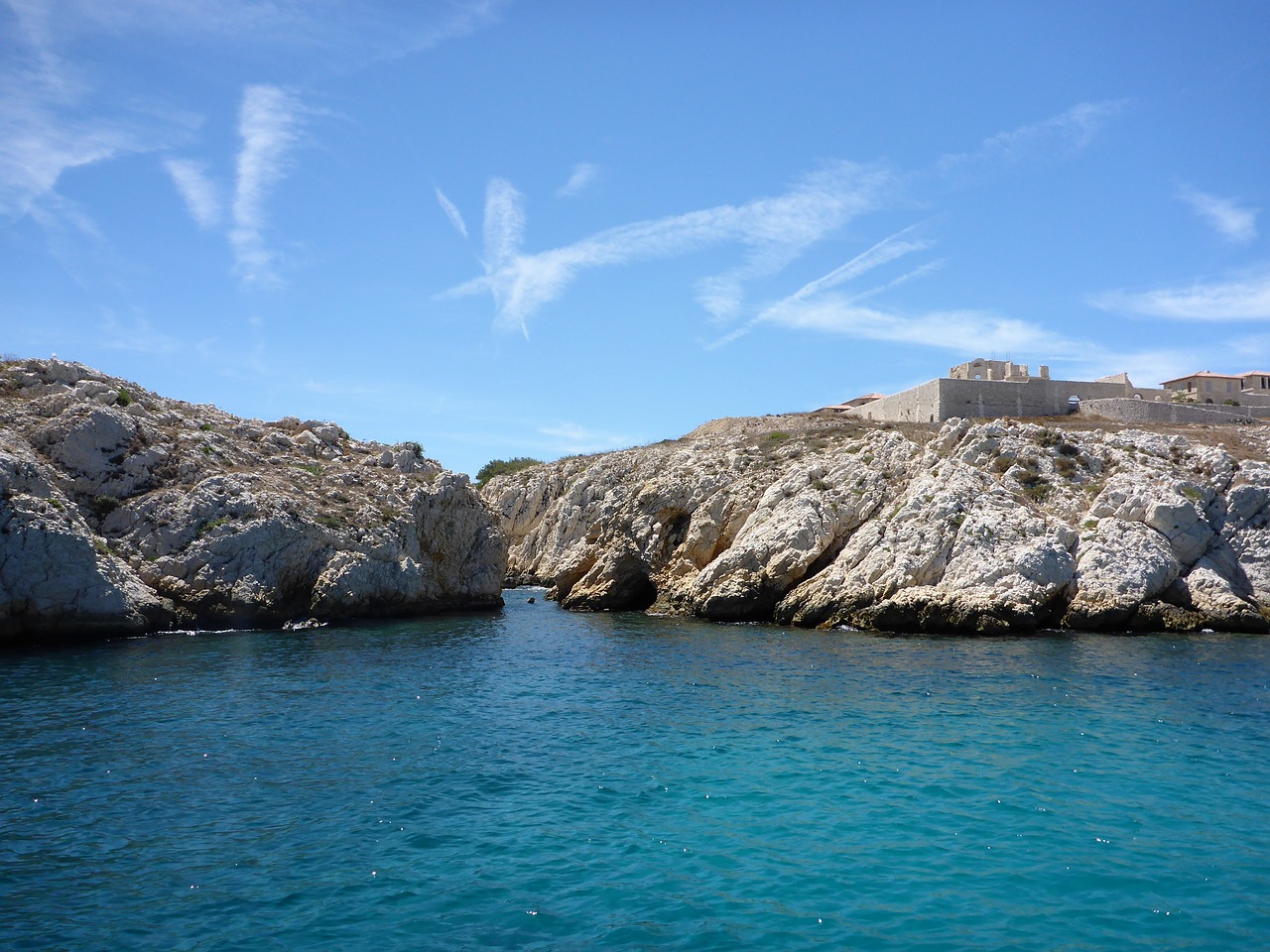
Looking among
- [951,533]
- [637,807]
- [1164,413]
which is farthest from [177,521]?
[1164,413]

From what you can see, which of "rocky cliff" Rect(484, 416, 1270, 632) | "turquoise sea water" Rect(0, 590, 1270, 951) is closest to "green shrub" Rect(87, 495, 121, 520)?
"turquoise sea water" Rect(0, 590, 1270, 951)

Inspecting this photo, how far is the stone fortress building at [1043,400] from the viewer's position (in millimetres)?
48656

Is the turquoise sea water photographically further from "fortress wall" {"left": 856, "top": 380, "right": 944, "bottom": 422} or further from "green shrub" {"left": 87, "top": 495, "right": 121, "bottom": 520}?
"fortress wall" {"left": 856, "top": 380, "right": 944, "bottom": 422}

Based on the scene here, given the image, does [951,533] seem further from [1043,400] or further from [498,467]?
[498,467]

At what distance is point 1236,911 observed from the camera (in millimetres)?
9500

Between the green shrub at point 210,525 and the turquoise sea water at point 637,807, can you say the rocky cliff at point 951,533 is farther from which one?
the green shrub at point 210,525

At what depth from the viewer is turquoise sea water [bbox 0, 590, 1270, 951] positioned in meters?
9.31

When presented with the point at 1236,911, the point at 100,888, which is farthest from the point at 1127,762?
the point at 100,888

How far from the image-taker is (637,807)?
1318 cm

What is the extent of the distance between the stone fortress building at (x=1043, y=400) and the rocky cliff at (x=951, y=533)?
553 cm

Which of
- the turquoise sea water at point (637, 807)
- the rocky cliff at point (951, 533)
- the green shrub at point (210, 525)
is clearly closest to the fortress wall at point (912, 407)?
the rocky cliff at point (951, 533)

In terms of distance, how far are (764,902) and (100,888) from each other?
7.85m

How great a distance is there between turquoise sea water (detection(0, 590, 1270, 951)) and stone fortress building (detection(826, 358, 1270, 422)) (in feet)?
91.8

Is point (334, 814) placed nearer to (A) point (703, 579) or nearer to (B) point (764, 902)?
(B) point (764, 902)
